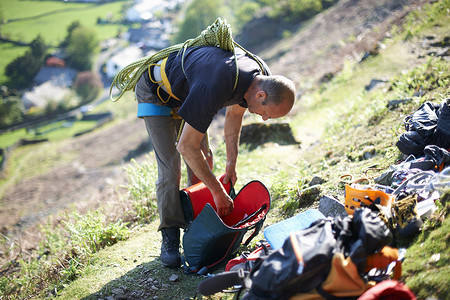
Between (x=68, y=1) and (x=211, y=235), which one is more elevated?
(x=68, y=1)

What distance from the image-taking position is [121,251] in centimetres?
387

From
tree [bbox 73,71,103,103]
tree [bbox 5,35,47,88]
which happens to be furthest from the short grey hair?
tree [bbox 73,71,103,103]

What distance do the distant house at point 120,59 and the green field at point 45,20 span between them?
635 cm

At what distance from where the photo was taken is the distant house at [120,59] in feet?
150

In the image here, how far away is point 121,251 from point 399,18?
10.7 m

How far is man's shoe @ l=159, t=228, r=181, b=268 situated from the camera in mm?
3232

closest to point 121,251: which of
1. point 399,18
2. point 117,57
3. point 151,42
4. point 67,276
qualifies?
point 67,276

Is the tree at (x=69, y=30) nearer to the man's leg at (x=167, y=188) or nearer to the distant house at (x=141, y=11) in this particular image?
the distant house at (x=141, y=11)

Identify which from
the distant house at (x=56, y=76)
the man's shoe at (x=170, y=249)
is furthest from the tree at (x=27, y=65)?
the man's shoe at (x=170, y=249)

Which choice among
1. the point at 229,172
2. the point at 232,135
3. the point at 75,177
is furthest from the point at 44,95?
the point at 229,172

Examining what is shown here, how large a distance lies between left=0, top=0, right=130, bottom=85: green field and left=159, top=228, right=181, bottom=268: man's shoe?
125 feet

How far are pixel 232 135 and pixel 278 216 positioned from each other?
104 cm

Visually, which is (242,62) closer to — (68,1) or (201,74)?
(201,74)

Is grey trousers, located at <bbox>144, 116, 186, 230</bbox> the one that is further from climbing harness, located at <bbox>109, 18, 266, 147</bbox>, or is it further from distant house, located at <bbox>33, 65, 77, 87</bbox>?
distant house, located at <bbox>33, 65, 77, 87</bbox>
